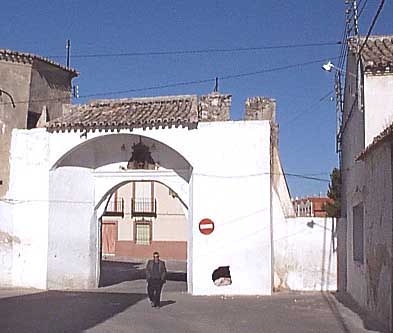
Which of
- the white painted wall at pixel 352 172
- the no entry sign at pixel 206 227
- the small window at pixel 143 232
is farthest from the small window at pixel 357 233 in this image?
the small window at pixel 143 232

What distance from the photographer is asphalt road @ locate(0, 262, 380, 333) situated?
1495 cm

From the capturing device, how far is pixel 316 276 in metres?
22.8

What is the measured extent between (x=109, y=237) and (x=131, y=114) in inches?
1114

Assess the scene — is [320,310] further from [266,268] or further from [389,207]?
[389,207]

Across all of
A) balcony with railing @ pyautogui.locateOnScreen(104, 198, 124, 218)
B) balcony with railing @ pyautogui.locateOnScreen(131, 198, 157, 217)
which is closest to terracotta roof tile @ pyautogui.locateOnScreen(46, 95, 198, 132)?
balcony with railing @ pyautogui.locateOnScreen(104, 198, 124, 218)

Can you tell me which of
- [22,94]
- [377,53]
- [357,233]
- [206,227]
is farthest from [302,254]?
[22,94]

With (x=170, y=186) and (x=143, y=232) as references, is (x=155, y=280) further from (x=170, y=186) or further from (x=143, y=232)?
(x=143, y=232)

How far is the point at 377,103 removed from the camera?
17719mm

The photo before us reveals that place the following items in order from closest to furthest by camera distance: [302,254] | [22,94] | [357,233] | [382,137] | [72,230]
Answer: [382,137] → [357,233] → [302,254] → [72,230] → [22,94]

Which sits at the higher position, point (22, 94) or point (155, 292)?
point (22, 94)

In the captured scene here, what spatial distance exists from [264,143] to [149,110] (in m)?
4.21

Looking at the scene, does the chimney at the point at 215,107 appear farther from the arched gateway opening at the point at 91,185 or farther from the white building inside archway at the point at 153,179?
the arched gateway opening at the point at 91,185

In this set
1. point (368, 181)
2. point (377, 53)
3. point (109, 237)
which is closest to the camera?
point (368, 181)

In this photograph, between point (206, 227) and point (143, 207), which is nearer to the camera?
point (206, 227)
